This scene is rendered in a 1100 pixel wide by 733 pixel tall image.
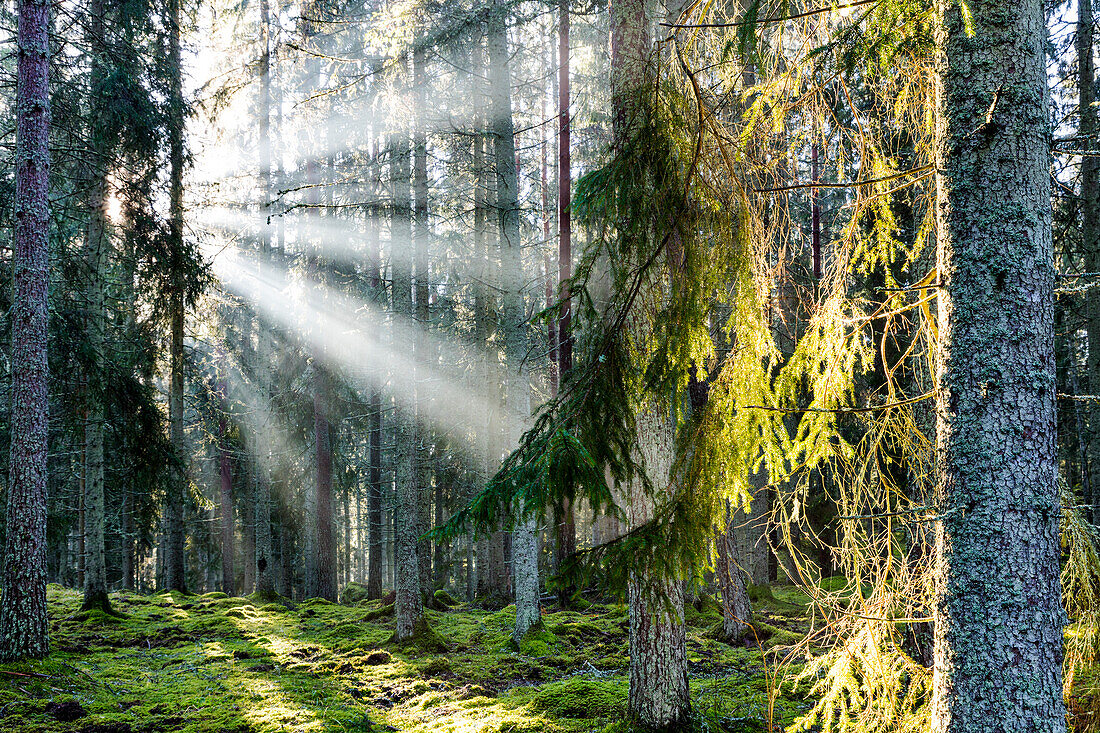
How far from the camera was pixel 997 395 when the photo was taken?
103 inches

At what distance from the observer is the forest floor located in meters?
5.55

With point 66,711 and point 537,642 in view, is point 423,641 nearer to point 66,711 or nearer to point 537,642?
point 537,642

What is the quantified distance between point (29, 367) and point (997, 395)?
9.60m

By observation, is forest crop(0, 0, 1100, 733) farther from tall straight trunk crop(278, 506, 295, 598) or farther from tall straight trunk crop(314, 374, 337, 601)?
tall straight trunk crop(278, 506, 295, 598)

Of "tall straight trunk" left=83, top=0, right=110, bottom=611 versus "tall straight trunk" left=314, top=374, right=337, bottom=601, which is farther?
"tall straight trunk" left=314, top=374, right=337, bottom=601

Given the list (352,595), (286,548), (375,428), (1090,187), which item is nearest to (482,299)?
(375,428)

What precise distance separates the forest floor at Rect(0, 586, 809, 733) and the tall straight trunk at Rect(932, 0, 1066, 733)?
107 centimetres

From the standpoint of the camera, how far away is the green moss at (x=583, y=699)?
Result: 5.62 meters

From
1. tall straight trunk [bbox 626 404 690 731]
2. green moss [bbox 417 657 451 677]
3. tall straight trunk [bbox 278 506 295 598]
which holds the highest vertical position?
Result: tall straight trunk [bbox 626 404 690 731]

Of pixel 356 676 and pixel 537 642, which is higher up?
pixel 356 676

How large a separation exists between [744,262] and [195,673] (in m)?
8.44

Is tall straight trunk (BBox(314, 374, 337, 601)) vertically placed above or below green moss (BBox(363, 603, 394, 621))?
above

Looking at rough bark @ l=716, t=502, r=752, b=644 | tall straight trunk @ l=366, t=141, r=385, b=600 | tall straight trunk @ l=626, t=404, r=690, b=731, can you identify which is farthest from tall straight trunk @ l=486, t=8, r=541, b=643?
tall straight trunk @ l=626, t=404, r=690, b=731

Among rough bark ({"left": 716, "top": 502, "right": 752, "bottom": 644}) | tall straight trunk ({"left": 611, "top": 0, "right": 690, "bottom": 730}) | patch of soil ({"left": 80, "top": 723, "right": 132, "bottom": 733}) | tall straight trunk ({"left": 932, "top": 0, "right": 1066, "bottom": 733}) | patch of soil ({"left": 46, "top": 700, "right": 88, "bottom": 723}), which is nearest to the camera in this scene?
tall straight trunk ({"left": 932, "top": 0, "right": 1066, "bottom": 733})
